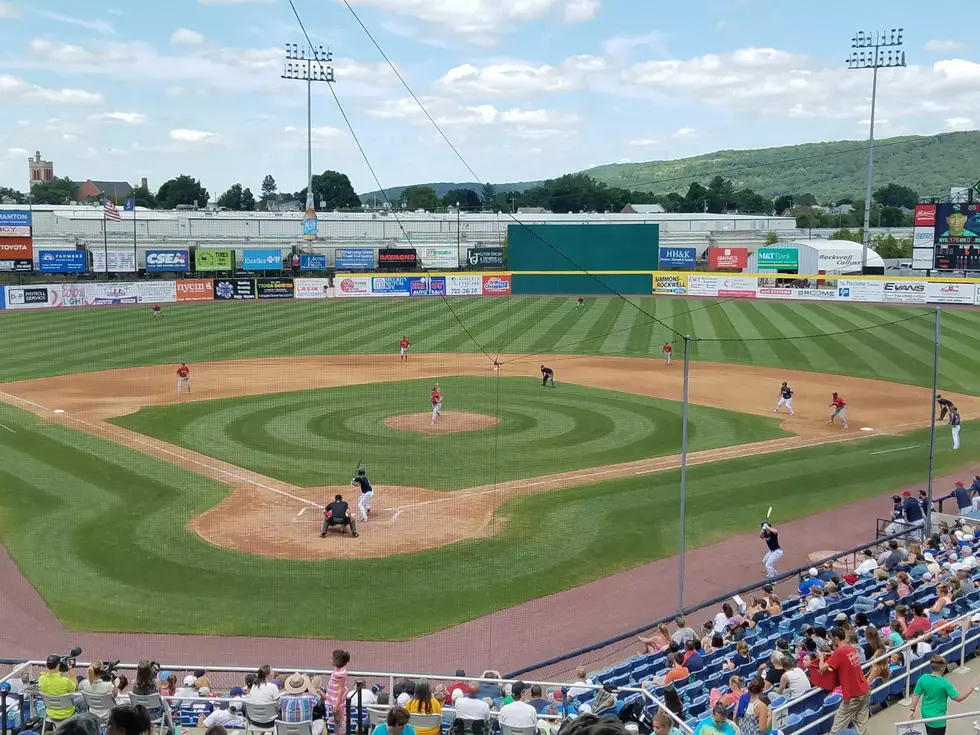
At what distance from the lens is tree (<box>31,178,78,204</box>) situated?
142m

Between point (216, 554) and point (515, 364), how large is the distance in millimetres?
26383

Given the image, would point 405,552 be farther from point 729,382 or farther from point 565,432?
point 729,382

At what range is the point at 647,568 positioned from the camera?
17969mm

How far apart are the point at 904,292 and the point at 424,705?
62790mm

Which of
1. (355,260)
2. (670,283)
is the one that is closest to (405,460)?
(670,283)

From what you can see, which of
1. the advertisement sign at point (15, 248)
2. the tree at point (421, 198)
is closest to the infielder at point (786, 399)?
the advertisement sign at point (15, 248)

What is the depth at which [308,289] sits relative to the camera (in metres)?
72.9

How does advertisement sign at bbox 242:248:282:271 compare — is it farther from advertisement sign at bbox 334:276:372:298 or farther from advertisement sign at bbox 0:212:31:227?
advertisement sign at bbox 0:212:31:227

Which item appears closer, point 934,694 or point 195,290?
point 934,694

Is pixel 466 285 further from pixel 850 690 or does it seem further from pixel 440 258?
pixel 850 690

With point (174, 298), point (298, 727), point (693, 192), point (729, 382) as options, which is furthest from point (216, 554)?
point (693, 192)

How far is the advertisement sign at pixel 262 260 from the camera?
80.0 m

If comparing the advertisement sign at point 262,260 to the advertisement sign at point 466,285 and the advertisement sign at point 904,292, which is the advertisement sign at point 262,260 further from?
the advertisement sign at point 904,292

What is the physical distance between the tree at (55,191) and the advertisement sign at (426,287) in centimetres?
8780
